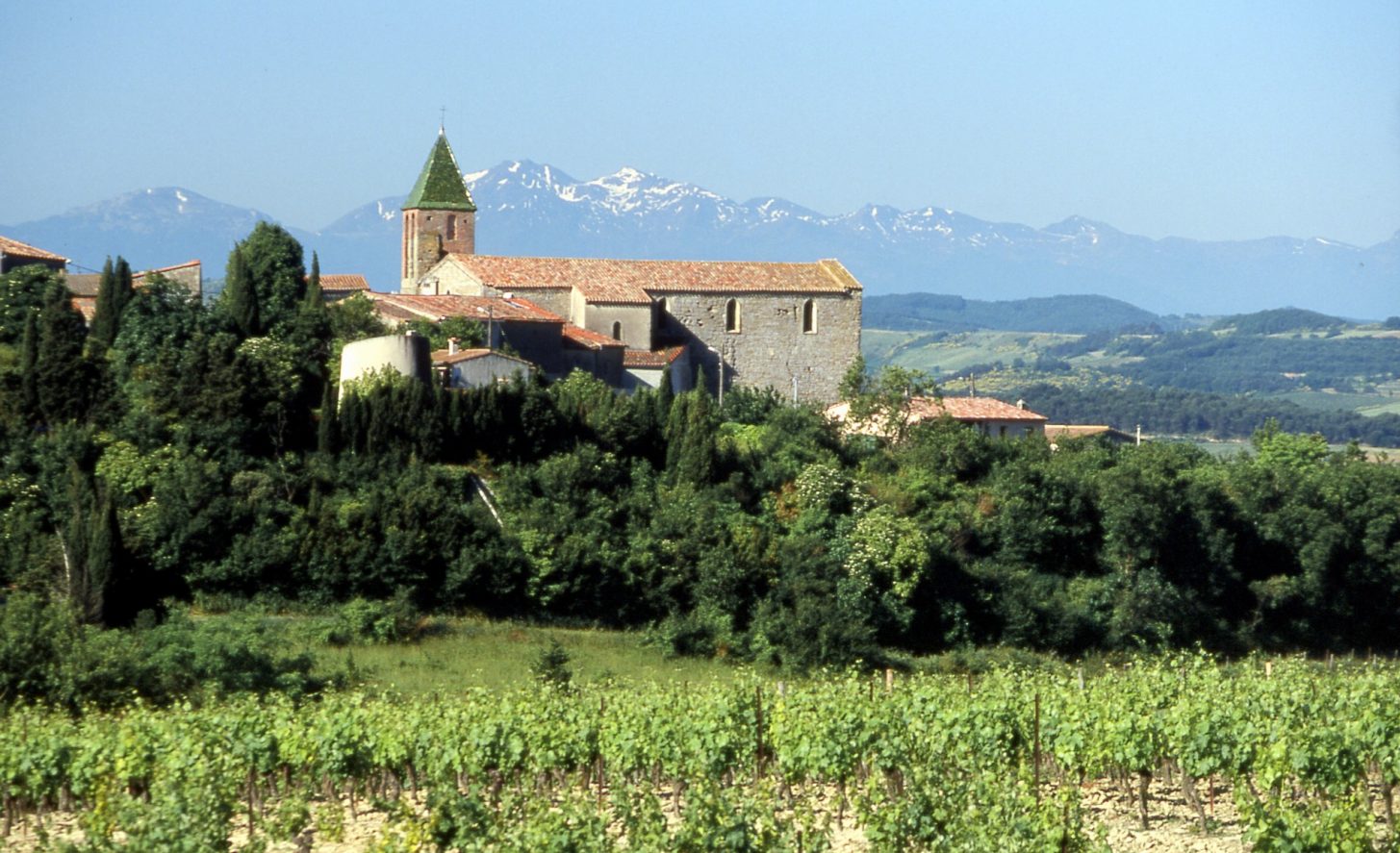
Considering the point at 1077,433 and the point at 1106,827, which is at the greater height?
the point at 1077,433

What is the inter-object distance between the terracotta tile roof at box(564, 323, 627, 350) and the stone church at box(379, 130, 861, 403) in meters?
0.18

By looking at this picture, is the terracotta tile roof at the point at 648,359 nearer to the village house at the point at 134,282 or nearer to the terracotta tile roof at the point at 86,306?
the village house at the point at 134,282

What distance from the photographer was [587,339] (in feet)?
164

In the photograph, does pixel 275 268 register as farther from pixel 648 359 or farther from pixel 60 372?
pixel 648 359

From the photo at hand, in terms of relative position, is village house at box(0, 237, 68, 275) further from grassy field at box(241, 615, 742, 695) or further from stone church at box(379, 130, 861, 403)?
grassy field at box(241, 615, 742, 695)

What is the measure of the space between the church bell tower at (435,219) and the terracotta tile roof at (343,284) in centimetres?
570

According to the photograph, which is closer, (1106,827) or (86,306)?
(1106,827)

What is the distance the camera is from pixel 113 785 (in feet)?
61.0

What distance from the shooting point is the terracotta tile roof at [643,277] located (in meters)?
53.6

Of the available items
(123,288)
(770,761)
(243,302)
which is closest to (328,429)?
(243,302)

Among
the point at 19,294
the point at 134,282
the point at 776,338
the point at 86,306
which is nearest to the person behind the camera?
the point at 19,294

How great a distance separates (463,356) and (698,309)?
13.9m

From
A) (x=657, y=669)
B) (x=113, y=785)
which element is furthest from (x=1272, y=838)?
(x=657, y=669)

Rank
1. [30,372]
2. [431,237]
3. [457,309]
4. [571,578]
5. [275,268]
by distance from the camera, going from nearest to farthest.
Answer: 1. [571,578]
2. [30,372]
3. [275,268]
4. [457,309]
5. [431,237]
